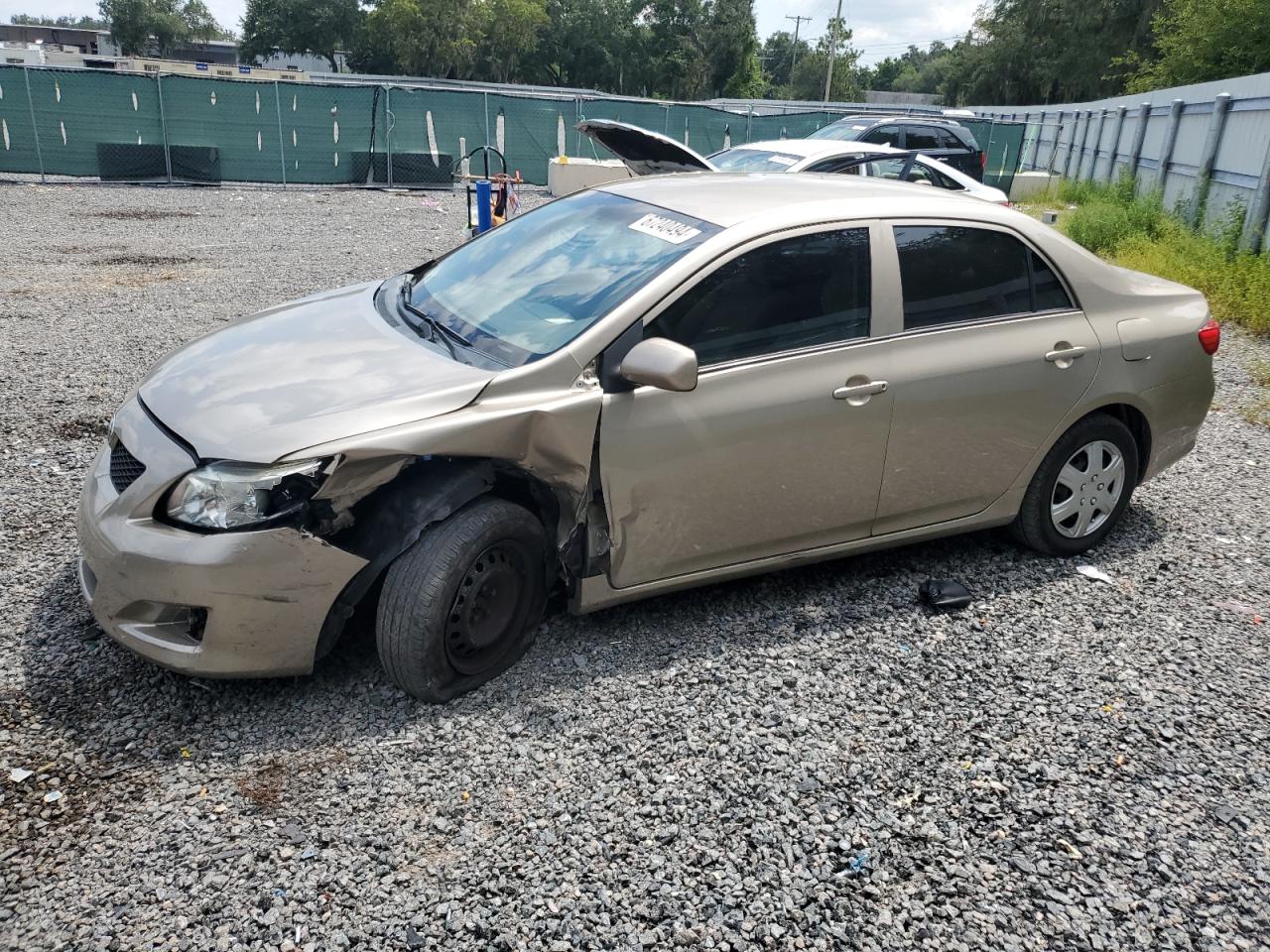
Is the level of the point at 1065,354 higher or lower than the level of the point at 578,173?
higher

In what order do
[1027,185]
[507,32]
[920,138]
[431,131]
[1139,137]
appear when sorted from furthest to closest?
[507,32]
[1027,185]
[431,131]
[1139,137]
[920,138]

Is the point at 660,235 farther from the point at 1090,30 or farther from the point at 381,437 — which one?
the point at 1090,30

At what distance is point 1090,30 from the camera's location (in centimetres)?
6172

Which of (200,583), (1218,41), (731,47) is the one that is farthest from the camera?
(731,47)

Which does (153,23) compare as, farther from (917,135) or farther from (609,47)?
(917,135)

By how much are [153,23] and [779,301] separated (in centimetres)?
11935

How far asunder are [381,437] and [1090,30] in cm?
7160

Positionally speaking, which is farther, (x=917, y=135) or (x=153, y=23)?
(x=153, y=23)

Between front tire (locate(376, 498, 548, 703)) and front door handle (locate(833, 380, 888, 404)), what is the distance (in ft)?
4.30

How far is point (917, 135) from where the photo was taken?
649 inches

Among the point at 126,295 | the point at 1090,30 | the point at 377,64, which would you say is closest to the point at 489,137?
the point at 126,295

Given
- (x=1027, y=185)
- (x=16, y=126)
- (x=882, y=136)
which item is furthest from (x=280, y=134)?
(x=1027, y=185)

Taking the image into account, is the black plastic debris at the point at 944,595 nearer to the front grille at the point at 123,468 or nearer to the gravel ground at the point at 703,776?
the gravel ground at the point at 703,776

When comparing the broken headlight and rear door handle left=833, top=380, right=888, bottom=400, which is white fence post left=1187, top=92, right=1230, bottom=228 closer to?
rear door handle left=833, top=380, right=888, bottom=400
